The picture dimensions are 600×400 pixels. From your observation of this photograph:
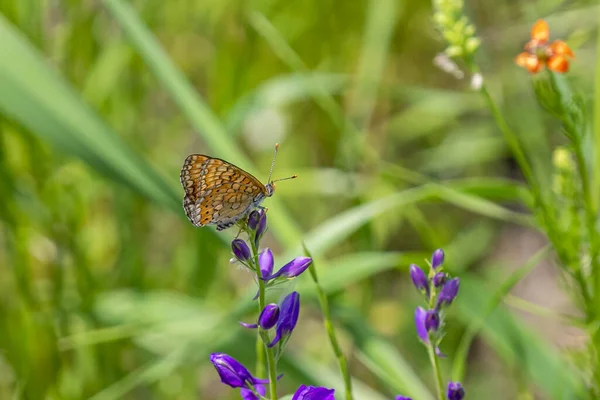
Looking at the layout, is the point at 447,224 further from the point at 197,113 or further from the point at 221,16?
the point at 197,113

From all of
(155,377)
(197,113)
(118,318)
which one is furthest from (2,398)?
(197,113)

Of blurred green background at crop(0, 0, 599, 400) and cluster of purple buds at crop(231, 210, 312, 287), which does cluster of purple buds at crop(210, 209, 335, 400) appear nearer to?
cluster of purple buds at crop(231, 210, 312, 287)

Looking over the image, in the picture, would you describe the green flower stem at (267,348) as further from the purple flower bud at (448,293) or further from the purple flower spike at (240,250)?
the purple flower bud at (448,293)

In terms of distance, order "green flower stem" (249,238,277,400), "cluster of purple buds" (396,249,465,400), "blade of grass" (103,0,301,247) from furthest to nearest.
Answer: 1. "blade of grass" (103,0,301,247)
2. "cluster of purple buds" (396,249,465,400)
3. "green flower stem" (249,238,277,400)

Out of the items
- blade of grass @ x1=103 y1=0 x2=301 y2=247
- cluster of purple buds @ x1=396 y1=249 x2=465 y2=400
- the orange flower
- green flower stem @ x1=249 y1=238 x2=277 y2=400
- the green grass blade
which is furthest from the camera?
blade of grass @ x1=103 y1=0 x2=301 y2=247

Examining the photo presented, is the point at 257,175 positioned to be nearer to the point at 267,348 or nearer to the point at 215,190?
the point at 215,190

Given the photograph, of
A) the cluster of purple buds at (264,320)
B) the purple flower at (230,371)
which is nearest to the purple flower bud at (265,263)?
the cluster of purple buds at (264,320)

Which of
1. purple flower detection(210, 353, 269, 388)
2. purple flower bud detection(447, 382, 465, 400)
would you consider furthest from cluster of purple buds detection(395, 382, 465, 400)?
purple flower detection(210, 353, 269, 388)
